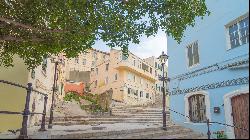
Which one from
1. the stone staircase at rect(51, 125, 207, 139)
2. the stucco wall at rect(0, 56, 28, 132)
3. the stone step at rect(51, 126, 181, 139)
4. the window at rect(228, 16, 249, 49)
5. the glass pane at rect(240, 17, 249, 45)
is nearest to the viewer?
the stone step at rect(51, 126, 181, 139)

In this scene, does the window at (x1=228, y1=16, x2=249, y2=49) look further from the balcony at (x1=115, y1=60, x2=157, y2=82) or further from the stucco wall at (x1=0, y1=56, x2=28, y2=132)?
the balcony at (x1=115, y1=60, x2=157, y2=82)

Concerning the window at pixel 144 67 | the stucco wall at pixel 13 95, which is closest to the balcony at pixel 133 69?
the window at pixel 144 67

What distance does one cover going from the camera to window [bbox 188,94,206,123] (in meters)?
14.3

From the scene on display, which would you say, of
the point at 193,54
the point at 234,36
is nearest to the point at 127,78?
the point at 193,54

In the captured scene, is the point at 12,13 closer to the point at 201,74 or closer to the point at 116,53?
the point at 201,74

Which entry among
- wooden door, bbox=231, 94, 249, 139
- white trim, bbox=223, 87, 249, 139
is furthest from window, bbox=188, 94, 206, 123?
wooden door, bbox=231, 94, 249, 139

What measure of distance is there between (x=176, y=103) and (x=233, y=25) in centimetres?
594

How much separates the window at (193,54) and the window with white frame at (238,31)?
8.86 ft

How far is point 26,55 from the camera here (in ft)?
40.9

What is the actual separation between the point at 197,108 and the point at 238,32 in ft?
15.5

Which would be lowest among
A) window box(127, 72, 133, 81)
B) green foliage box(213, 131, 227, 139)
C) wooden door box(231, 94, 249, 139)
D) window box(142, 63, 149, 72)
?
green foliage box(213, 131, 227, 139)

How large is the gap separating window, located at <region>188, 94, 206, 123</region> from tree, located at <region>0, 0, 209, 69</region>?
489 cm

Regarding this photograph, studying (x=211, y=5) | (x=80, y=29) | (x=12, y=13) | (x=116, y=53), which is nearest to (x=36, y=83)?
(x=12, y=13)

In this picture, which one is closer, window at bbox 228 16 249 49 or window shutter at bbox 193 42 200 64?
window at bbox 228 16 249 49
